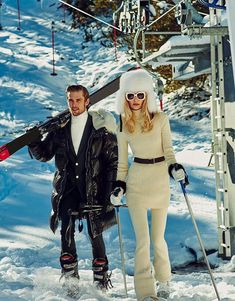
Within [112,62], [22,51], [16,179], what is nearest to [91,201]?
[16,179]

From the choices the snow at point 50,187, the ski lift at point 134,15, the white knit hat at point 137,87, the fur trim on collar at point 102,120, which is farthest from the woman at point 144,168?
the ski lift at point 134,15

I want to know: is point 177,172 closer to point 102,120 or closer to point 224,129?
point 102,120

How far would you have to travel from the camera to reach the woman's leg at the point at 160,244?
16.0ft

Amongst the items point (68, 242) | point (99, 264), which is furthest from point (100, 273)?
point (68, 242)

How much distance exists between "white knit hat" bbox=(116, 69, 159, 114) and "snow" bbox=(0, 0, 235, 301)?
5.15 feet

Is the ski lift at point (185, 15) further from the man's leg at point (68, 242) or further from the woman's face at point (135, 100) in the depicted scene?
the man's leg at point (68, 242)

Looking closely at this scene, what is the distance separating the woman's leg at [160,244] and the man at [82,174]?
2.21 feet

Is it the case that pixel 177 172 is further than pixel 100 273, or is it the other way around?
pixel 100 273

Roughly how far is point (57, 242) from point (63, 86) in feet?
49.3

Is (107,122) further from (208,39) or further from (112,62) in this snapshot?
(112,62)

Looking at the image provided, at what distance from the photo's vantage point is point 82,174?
549cm

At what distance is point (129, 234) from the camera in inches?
361

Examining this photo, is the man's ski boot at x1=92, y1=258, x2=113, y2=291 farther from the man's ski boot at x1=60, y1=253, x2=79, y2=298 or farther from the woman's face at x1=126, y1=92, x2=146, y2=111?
the woman's face at x1=126, y1=92, x2=146, y2=111

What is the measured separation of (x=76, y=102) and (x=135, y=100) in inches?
31.2
